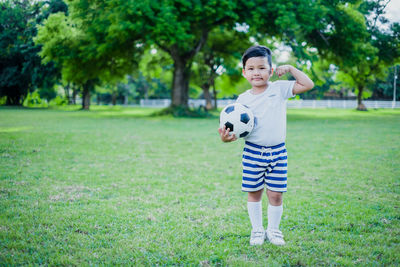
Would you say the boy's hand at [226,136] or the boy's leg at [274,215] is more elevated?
the boy's hand at [226,136]

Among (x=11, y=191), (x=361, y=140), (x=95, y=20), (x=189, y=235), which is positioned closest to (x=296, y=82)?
(x=189, y=235)

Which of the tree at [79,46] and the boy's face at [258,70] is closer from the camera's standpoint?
the boy's face at [258,70]

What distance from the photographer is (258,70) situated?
2.91m

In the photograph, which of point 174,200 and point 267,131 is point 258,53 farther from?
point 174,200

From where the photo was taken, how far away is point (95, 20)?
1783cm

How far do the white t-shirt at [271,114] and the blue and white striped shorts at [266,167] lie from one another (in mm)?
→ 72

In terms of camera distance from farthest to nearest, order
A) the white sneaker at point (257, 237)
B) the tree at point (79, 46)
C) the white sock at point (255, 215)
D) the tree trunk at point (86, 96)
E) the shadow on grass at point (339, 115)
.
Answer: the tree trunk at point (86, 96)
the shadow on grass at point (339, 115)
the tree at point (79, 46)
the white sock at point (255, 215)
the white sneaker at point (257, 237)

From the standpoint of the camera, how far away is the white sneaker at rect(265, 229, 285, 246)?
9.75 ft

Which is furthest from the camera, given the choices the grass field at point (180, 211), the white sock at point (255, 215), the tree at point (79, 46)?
the tree at point (79, 46)

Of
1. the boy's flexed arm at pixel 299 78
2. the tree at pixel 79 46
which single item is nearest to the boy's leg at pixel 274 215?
the boy's flexed arm at pixel 299 78

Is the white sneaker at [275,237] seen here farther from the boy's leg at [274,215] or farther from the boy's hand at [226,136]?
the boy's hand at [226,136]

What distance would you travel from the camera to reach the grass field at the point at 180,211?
9.04ft

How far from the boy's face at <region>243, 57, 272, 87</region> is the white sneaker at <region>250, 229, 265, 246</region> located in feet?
4.64

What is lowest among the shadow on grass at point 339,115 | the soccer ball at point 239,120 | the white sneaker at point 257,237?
the white sneaker at point 257,237
